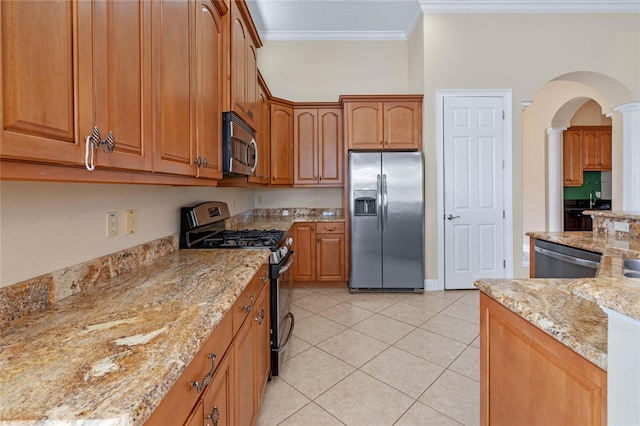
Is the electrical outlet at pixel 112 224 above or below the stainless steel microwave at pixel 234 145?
below

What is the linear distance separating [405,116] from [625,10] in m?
2.87

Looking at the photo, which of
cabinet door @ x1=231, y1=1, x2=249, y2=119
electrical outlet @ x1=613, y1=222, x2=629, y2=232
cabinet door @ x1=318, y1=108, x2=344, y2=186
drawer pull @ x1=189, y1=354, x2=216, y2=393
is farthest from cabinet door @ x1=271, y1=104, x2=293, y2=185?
electrical outlet @ x1=613, y1=222, x2=629, y2=232

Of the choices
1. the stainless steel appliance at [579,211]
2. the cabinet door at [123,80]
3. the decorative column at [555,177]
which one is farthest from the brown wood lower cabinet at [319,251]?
the stainless steel appliance at [579,211]

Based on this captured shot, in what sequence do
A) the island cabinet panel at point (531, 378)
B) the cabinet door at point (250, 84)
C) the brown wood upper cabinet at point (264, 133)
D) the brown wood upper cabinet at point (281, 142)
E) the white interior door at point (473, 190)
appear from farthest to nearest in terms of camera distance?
the brown wood upper cabinet at point (281, 142), the white interior door at point (473, 190), the brown wood upper cabinet at point (264, 133), the cabinet door at point (250, 84), the island cabinet panel at point (531, 378)

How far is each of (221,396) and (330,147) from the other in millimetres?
3391

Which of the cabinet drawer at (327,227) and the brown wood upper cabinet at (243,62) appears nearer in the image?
the brown wood upper cabinet at (243,62)

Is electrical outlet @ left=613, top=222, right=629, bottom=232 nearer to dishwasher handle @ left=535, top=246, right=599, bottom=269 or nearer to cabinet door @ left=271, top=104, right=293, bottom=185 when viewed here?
dishwasher handle @ left=535, top=246, right=599, bottom=269

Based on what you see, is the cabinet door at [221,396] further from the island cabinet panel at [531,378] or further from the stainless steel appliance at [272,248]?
the island cabinet panel at [531,378]

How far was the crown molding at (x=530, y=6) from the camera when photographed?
3.48 m

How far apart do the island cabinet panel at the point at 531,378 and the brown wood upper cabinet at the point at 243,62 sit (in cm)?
174

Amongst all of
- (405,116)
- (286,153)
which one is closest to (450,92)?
(405,116)

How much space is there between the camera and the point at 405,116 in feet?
12.0

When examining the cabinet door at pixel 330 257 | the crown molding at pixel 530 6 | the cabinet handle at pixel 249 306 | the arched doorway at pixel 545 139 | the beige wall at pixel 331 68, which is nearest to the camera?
the cabinet handle at pixel 249 306

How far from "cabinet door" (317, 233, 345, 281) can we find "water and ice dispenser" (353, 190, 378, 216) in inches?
17.8
